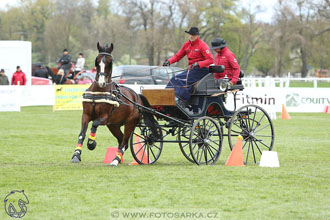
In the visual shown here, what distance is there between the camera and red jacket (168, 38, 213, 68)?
34.7 feet

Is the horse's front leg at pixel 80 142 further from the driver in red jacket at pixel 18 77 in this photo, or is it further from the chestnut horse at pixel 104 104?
the driver in red jacket at pixel 18 77

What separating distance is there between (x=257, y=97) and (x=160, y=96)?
42.8ft

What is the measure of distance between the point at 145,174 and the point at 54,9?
3098 inches

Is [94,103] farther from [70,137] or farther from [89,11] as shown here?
[89,11]

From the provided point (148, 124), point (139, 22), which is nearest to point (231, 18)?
point (139, 22)

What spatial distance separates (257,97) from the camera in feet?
75.1

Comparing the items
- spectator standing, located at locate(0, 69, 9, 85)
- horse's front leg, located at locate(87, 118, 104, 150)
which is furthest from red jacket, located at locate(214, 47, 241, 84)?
spectator standing, located at locate(0, 69, 9, 85)

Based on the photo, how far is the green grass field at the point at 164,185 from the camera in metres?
6.60

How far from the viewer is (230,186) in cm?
797

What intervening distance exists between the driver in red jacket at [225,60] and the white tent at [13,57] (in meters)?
20.4
